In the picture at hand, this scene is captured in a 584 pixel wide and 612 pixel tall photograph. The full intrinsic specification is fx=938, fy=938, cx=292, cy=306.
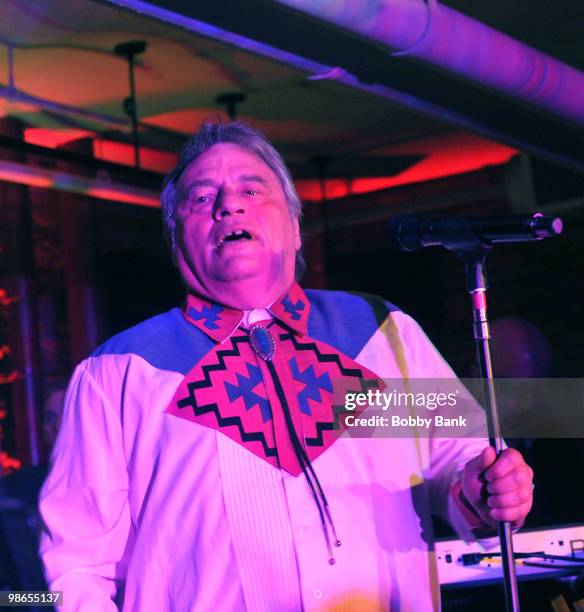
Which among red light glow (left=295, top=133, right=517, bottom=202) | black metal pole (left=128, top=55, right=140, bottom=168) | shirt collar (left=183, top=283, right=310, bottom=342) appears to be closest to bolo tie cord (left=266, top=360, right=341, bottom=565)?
shirt collar (left=183, top=283, right=310, bottom=342)

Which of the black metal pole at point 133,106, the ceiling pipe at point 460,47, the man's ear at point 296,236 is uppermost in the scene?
the black metal pole at point 133,106

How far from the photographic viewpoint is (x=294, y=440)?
55.1 inches

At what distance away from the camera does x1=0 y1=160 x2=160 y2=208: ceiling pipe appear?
11.1ft

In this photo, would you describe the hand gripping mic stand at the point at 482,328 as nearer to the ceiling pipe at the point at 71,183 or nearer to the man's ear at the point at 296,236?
the man's ear at the point at 296,236

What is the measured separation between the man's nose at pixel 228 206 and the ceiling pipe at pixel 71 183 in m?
2.08

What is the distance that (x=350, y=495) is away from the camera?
1.41 meters

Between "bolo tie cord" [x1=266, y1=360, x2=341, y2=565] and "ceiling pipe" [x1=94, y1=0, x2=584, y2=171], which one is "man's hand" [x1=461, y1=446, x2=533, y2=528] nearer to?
"bolo tie cord" [x1=266, y1=360, x2=341, y2=565]

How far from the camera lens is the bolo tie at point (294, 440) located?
1.36 m

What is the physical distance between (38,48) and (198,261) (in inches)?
107

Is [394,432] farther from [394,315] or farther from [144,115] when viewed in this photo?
[144,115]

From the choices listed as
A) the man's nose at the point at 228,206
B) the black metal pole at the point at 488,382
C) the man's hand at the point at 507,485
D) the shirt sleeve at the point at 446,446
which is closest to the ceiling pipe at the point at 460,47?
the man's nose at the point at 228,206

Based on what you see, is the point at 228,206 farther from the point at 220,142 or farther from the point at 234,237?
the point at 220,142

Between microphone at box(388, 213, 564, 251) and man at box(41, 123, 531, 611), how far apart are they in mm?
236

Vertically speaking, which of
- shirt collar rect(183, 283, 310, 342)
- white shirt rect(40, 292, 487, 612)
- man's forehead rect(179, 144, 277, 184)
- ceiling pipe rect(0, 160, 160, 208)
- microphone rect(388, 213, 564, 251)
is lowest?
Answer: white shirt rect(40, 292, 487, 612)
